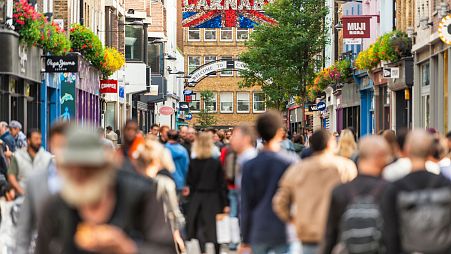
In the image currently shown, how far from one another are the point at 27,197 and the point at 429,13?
32202mm

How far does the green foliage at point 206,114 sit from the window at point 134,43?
46123mm

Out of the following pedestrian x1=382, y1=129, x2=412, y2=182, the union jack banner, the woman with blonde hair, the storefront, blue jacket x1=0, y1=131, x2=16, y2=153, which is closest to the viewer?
pedestrian x1=382, y1=129, x2=412, y2=182

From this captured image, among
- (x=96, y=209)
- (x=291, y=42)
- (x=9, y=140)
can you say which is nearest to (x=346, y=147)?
(x=9, y=140)

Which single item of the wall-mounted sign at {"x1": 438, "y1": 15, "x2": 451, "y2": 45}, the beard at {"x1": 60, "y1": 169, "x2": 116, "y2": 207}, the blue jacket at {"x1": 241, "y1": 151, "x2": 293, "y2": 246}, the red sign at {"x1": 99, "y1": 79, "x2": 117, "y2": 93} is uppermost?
the wall-mounted sign at {"x1": 438, "y1": 15, "x2": 451, "y2": 45}

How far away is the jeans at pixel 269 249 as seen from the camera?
11.6 metres

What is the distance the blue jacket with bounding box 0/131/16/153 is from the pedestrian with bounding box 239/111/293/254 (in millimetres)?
13821

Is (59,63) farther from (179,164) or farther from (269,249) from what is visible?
(269,249)

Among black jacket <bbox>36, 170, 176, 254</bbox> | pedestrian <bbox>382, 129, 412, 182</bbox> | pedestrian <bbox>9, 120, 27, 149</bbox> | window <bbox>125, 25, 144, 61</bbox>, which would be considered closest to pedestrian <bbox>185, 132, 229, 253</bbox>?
pedestrian <bbox>382, 129, 412, 182</bbox>

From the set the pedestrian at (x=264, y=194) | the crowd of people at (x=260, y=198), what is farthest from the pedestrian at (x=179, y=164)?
the pedestrian at (x=264, y=194)

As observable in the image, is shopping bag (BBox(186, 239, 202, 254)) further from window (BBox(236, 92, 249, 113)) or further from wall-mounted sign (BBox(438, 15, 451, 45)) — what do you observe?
window (BBox(236, 92, 249, 113))

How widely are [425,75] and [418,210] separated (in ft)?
105

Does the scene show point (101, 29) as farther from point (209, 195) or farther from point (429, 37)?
point (209, 195)

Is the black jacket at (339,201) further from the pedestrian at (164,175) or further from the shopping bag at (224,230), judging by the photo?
the shopping bag at (224,230)

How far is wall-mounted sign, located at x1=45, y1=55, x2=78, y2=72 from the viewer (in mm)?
40500
